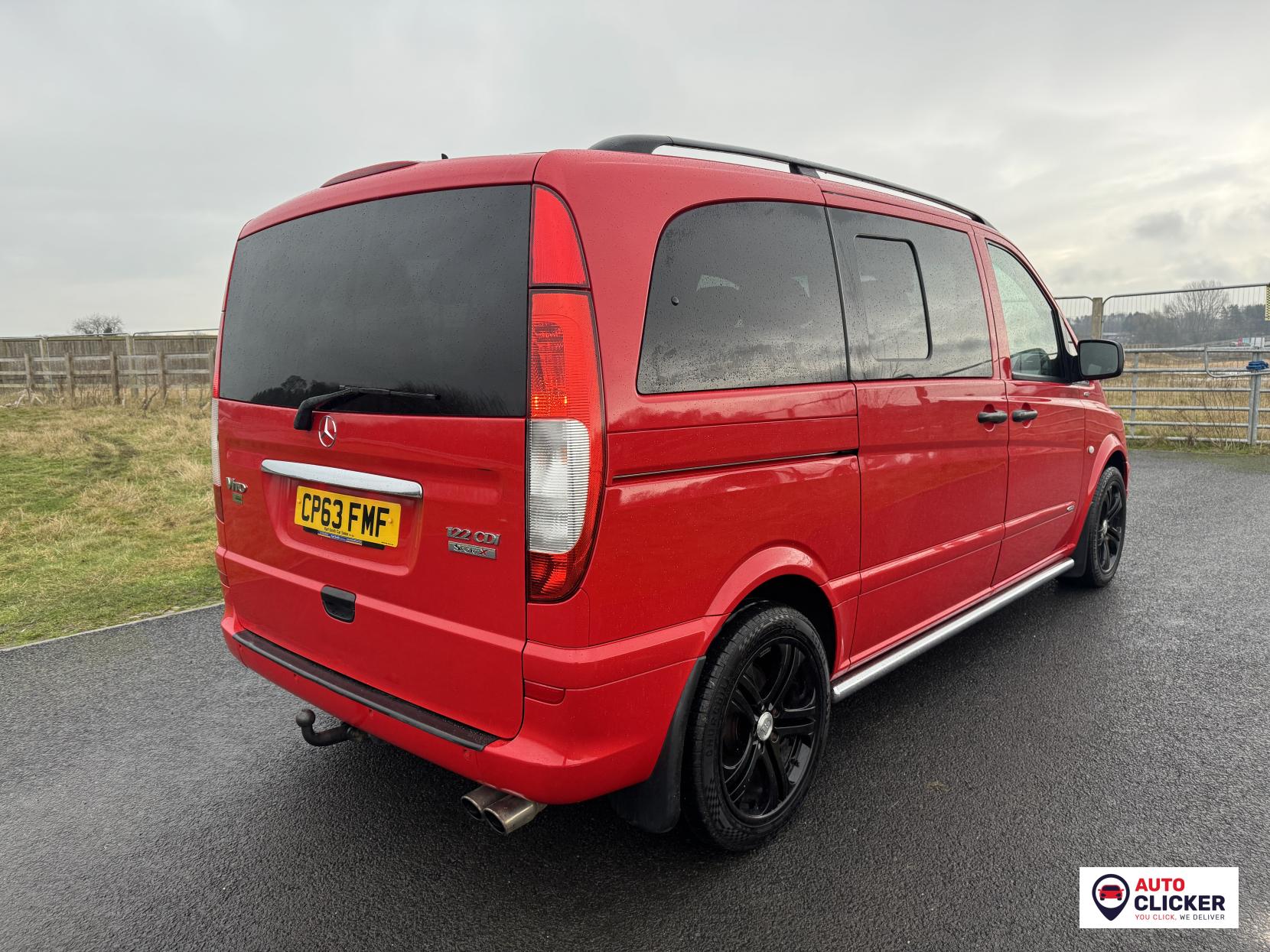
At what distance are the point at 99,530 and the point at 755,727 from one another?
656cm

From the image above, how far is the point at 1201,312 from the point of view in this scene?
1216 cm

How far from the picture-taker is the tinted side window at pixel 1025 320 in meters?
3.68

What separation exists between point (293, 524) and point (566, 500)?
108 centimetres

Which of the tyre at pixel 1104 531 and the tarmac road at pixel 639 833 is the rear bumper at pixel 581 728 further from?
the tyre at pixel 1104 531

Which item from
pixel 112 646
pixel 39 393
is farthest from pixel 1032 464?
pixel 39 393

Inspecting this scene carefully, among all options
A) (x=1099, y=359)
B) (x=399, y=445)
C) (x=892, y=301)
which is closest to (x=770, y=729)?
(x=399, y=445)

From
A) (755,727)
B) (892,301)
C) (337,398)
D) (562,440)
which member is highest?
(892,301)

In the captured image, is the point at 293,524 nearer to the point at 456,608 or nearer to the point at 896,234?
the point at 456,608

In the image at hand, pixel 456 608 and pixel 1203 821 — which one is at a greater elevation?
pixel 456 608

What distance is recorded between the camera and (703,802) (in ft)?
7.36

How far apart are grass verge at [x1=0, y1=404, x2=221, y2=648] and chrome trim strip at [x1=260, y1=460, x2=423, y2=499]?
2.86 m

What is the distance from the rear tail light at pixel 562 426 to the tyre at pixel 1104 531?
12.1 feet

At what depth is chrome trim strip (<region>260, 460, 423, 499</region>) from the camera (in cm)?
214

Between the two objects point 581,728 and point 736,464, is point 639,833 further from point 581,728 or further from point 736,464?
point 736,464
